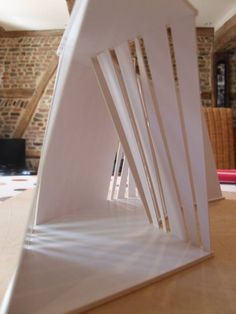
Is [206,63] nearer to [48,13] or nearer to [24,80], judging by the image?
[48,13]

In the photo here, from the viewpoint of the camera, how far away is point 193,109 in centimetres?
59

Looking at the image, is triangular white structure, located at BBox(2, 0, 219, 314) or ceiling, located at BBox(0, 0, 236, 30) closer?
triangular white structure, located at BBox(2, 0, 219, 314)

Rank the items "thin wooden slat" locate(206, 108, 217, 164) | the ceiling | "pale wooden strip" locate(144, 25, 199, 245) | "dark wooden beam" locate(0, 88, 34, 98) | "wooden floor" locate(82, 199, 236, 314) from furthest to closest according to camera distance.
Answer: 1. "dark wooden beam" locate(0, 88, 34, 98)
2. the ceiling
3. "thin wooden slat" locate(206, 108, 217, 164)
4. "pale wooden strip" locate(144, 25, 199, 245)
5. "wooden floor" locate(82, 199, 236, 314)

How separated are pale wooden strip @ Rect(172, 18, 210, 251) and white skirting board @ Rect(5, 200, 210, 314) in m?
0.08

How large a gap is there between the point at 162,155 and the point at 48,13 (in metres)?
5.51

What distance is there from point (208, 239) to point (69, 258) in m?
0.25

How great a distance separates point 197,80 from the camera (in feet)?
1.92

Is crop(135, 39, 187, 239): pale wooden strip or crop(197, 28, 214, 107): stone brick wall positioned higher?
crop(197, 28, 214, 107): stone brick wall

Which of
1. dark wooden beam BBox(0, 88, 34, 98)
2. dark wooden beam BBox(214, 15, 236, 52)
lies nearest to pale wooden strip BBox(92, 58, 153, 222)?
dark wooden beam BBox(214, 15, 236, 52)

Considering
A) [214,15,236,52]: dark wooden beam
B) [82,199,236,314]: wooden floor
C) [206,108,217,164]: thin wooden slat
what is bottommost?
[82,199,236,314]: wooden floor

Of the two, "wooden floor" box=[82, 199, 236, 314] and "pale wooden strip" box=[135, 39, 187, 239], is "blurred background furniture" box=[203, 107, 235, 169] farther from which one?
"wooden floor" box=[82, 199, 236, 314]

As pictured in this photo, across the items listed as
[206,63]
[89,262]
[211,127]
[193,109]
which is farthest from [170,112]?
[206,63]

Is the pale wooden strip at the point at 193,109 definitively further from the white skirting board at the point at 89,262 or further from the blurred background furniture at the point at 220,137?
the blurred background furniture at the point at 220,137

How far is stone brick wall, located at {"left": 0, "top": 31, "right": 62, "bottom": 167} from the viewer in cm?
633
